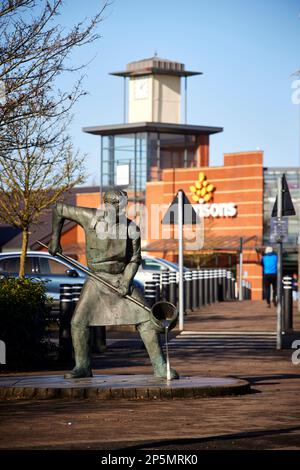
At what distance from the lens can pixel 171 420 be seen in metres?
9.61

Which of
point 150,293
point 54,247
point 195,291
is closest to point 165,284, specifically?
point 150,293

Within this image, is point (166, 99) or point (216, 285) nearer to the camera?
point (216, 285)

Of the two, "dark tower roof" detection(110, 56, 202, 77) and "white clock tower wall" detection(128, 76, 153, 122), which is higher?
"dark tower roof" detection(110, 56, 202, 77)

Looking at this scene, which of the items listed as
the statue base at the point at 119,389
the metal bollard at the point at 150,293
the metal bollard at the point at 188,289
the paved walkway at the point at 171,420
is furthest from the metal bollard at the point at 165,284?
the statue base at the point at 119,389

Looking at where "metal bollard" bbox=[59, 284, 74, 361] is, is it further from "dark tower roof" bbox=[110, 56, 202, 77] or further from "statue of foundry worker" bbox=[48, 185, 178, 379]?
"dark tower roof" bbox=[110, 56, 202, 77]

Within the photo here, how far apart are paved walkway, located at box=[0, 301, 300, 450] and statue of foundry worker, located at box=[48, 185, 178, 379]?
1.10 m

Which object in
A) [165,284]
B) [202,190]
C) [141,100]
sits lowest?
[165,284]

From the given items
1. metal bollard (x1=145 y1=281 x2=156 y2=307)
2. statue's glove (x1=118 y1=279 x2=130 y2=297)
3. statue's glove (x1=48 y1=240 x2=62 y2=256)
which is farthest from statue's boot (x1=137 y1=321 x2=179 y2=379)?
metal bollard (x1=145 y1=281 x2=156 y2=307)

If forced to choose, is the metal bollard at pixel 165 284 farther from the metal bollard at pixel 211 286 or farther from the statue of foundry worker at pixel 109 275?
the statue of foundry worker at pixel 109 275

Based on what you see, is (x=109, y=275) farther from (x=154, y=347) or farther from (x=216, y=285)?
(x=216, y=285)

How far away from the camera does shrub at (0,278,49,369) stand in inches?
600

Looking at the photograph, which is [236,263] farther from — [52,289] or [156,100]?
[52,289]

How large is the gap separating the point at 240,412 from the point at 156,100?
70611mm

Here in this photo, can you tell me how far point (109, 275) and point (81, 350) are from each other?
84 cm
